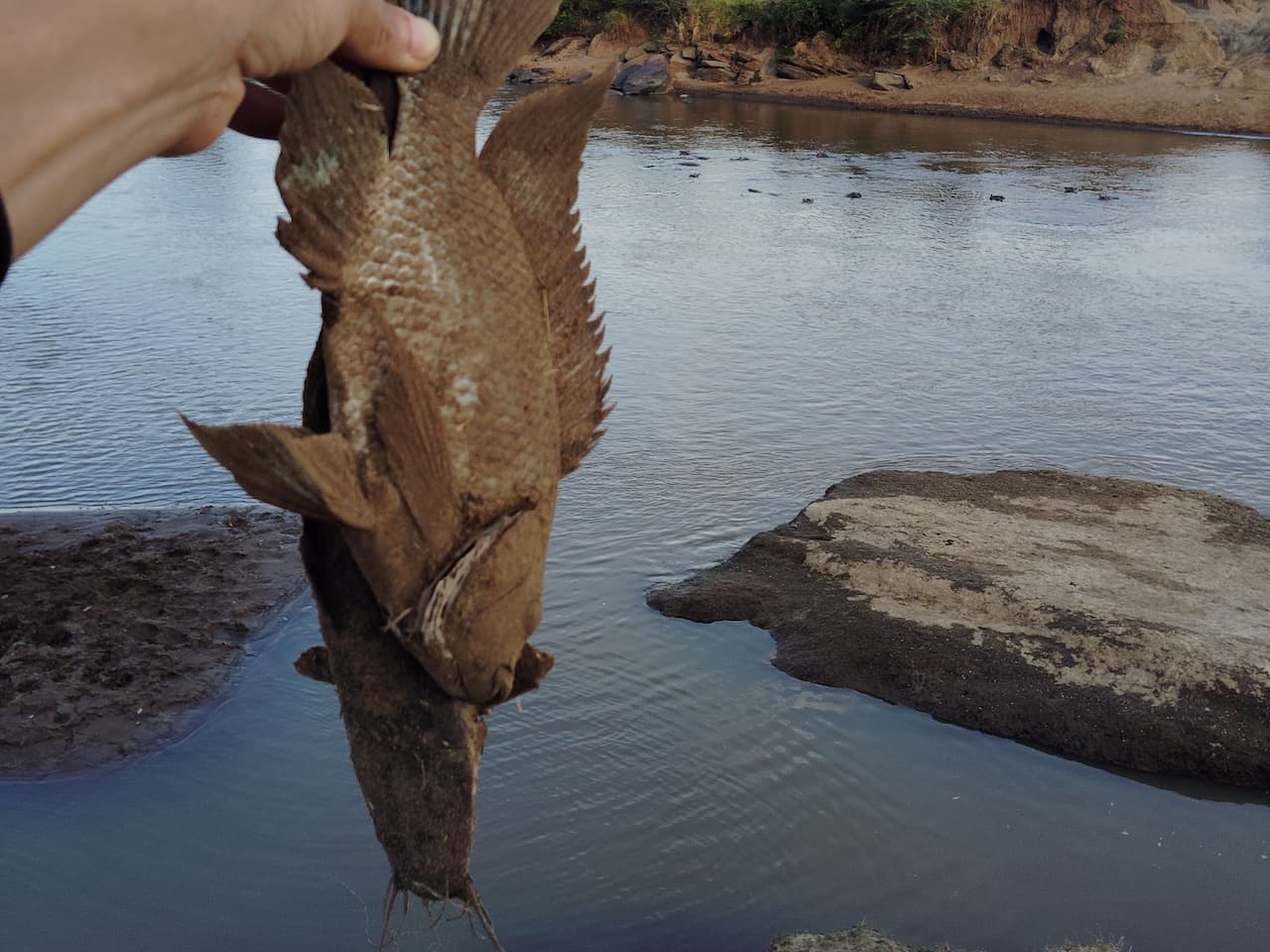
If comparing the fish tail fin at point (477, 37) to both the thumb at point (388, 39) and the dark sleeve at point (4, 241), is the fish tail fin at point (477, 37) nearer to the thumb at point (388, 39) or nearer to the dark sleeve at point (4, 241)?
the thumb at point (388, 39)

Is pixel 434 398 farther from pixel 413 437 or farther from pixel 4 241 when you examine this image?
pixel 4 241

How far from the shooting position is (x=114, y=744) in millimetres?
7738

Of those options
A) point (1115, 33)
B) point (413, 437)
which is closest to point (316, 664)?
point (413, 437)

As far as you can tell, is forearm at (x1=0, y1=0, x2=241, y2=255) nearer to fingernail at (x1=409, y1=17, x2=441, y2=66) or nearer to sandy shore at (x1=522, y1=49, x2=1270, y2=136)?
fingernail at (x1=409, y1=17, x2=441, y2=66)

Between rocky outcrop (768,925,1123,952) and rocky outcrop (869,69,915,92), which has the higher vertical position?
rocky outcrop (869,69,915,92)

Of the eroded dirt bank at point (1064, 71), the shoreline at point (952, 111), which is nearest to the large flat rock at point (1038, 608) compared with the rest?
the shoreline at point (952, 111)

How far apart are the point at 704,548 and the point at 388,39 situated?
8.30 m

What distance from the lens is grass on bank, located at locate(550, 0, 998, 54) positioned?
151 ft

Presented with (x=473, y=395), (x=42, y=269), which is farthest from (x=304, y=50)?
(x=42, y=269)

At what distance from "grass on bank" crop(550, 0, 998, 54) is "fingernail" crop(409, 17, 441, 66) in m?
47.0

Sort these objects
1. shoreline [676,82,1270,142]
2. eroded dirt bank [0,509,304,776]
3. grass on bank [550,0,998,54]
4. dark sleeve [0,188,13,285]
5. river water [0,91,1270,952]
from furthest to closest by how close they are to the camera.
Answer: grass on bank [550,0,998,54]
shoreline [676,82,1270,142]
eroded dirt bank [0,509,304,776]
river water [0,91,1270,952]
dark sleeve [0,188,13,285]

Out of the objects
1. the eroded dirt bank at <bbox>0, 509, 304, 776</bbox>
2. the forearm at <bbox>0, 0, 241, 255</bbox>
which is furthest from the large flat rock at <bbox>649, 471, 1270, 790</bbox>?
the forearm at <bbox>0, 0, 241, 255</bbox>

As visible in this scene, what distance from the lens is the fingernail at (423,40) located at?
230 centimetres

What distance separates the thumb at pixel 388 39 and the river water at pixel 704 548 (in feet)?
15.8
